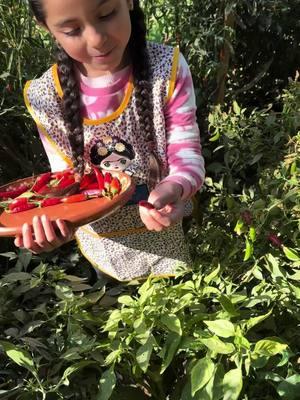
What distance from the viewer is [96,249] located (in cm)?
146

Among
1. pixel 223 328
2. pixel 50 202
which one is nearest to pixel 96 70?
pixel 50 202

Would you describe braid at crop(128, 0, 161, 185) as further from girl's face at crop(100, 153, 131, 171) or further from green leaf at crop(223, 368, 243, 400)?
green leaf at crop(223, 368, 243, 400)

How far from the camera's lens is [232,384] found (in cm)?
84

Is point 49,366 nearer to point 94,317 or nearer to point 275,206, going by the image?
point 94,317

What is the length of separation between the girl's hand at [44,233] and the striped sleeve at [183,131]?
10.6 inches

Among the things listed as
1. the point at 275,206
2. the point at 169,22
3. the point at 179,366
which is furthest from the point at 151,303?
the point at 169,22

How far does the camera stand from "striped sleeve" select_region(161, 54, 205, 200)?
1.20m

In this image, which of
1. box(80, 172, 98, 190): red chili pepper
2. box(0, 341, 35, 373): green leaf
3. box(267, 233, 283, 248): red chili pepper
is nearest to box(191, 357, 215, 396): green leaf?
box(0, 341, 35, 373): green leaf

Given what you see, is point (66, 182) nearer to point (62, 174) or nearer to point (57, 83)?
point (62, 174)

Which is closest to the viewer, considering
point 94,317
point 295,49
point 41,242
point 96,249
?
point 41,242

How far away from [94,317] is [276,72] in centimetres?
129

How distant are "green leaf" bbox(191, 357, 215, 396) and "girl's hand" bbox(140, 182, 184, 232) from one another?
279 millimetres

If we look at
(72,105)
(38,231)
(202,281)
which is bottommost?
(202,281)

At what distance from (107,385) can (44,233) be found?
296mm
